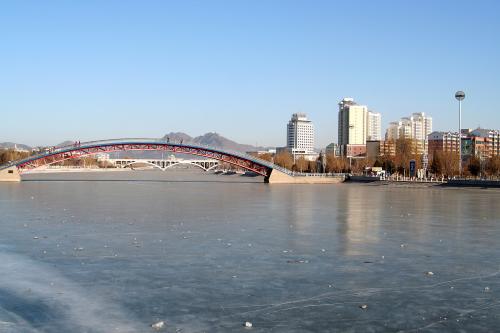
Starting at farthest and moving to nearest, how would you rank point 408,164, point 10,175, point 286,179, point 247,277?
point 408,164
point 286,179
point 10,175
point 247,277

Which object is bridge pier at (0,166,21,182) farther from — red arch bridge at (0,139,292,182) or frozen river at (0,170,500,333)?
frozen river at (0,170,500,333)

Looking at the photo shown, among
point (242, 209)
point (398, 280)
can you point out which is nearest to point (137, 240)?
point (398, 280)

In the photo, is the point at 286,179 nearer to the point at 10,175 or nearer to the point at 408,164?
the point at 408,164

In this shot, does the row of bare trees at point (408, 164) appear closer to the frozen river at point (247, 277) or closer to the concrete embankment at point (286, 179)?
the concrete embankment at point (286, 179)

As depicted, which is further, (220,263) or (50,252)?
(50,252)

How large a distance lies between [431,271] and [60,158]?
85351 mm

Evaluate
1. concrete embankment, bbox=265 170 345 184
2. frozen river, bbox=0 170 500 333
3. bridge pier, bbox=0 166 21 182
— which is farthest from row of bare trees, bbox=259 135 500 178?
frozen river, bbox=0 170 500 333

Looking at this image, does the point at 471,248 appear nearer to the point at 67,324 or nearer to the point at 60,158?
the point at 67,324

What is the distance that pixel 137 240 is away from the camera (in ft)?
73.7

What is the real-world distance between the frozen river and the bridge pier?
64097 millimetres

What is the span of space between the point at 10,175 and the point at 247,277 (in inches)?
3208

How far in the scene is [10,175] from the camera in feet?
293

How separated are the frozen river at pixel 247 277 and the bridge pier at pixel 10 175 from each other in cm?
6410

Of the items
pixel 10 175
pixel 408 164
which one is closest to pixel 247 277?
pixel 10 175
